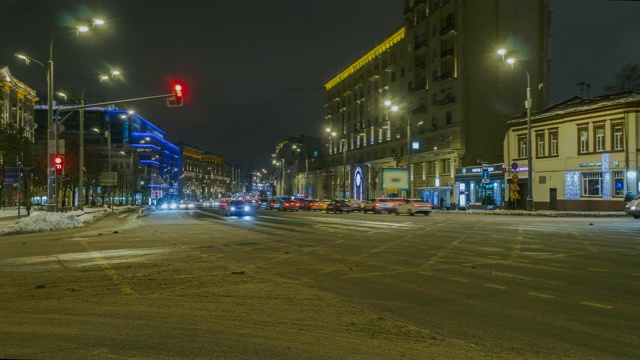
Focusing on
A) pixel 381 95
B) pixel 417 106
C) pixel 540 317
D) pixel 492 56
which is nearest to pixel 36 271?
pixel 540 317

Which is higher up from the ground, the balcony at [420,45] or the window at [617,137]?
the balcony at [420,45]

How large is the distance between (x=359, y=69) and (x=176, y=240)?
82.3 metres

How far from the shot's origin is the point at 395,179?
59.5 meters

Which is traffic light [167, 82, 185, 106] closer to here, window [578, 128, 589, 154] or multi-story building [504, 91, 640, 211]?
multi-story building [504, 91, 640, 211]

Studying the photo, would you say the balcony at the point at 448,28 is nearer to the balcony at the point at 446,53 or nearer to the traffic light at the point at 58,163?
the balcony at the point at 446,53

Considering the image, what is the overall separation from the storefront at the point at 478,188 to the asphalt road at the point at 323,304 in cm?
4267

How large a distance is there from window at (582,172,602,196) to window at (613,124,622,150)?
2.88m

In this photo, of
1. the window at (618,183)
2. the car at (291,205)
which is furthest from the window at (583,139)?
the car at (291,205)

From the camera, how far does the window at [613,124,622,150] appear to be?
42938 millimetres

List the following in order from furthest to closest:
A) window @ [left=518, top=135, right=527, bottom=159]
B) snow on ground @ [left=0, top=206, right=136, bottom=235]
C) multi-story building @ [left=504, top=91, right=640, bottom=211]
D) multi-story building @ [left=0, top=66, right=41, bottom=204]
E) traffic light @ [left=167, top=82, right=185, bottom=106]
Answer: window @ [left=518, top=135, right=527, bottom=159]
multi-story building @ [left=0, top=66, right=41, bottom=204]
multi-story building @ [left=504, top=91, right=640, bottom=211]
traffic light @ [left=167, top=82, right=185, bottom=106]
snow on ground @ [left=0, top=206, right=136, bottom=235]

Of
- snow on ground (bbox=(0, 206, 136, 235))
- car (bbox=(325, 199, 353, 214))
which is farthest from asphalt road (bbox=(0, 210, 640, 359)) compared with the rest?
car (bbox=(325, 199, 353, 214))

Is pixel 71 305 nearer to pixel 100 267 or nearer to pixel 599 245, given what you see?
pixel 100 267

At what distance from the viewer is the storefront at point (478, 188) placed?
5709 cm

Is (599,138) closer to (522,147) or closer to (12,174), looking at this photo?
(522,147)
